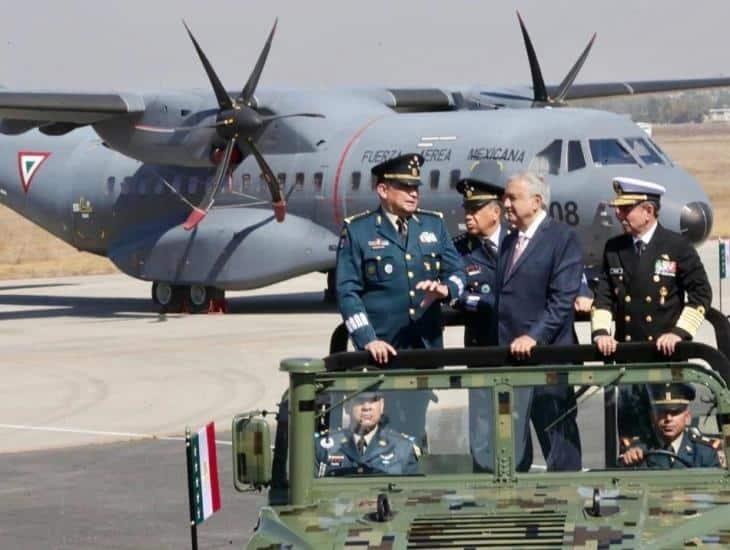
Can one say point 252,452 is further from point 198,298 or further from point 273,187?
point 198,298

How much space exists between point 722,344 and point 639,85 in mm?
30829

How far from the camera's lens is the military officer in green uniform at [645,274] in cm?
912

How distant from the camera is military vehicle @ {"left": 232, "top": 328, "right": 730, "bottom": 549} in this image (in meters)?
6.68

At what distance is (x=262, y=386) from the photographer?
2073 cm

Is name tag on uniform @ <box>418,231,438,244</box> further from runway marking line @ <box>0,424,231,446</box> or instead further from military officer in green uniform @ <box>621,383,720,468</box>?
runway marking line @ <box>0,424,231,446</box>

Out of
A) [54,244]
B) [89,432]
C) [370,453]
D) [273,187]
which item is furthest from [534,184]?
[54,244]

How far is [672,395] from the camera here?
7398 millimetres

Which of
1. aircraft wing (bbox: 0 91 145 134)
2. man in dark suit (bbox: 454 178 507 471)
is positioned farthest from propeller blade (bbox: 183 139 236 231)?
man in dark suit (bbox: 454 178 507 471)

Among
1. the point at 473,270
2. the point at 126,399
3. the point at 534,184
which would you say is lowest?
the point at 126,399

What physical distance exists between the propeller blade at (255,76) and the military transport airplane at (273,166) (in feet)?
0.10

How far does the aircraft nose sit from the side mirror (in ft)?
64.8

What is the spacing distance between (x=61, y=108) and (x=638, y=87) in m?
13.2

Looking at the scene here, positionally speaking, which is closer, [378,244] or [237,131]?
[378,244]

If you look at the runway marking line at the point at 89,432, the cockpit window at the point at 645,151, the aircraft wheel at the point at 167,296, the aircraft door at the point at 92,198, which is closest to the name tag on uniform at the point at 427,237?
the runway marking line at the point at 89,432
